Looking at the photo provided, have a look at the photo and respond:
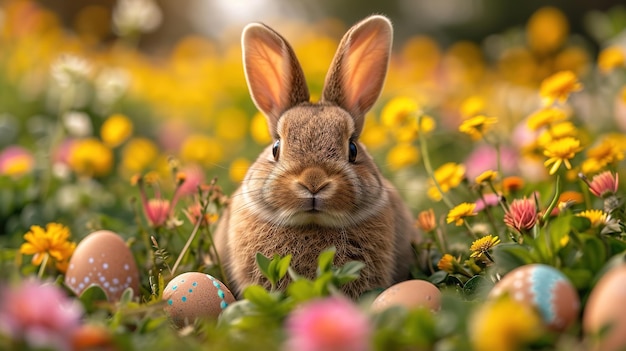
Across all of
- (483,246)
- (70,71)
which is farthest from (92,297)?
(70,71)

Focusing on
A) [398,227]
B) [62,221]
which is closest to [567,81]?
[398,227]

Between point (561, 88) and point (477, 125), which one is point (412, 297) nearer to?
point (477, 125)

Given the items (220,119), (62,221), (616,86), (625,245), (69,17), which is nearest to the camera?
(625,245)

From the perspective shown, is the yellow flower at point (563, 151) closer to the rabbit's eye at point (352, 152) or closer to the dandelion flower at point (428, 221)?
the dandelion flower at point (428, 221)

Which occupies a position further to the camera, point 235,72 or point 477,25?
→ point 477,25

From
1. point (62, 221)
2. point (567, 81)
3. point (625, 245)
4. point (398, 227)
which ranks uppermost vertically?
point (567, 81)

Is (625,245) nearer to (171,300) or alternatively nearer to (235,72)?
(171,300)
